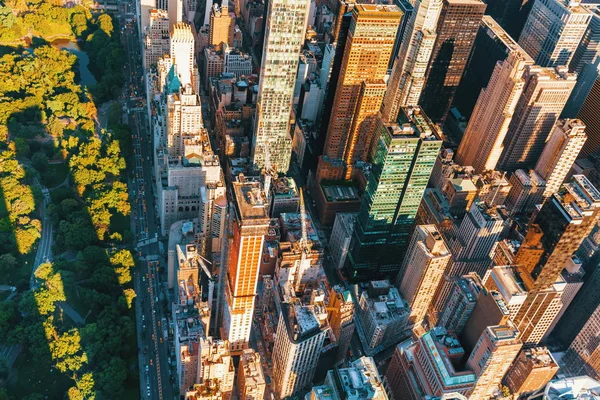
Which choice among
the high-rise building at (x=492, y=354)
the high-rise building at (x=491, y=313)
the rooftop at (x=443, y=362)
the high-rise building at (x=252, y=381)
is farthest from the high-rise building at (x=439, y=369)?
the high-rise building at (x=252, y=381)

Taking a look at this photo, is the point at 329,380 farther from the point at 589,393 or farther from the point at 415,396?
the point at 589,393

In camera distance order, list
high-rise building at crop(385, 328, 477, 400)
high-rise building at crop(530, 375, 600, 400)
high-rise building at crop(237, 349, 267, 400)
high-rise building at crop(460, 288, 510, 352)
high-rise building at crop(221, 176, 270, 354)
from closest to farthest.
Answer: high-rise building at crop(530, 375, 600, 400)
high-rise building at crop(221, 176, 270, 354)
high-rise building at crop(385, 328, 477, 400)
high-rise building at crop(460, 288, 510, 352)
high-rise building at crop(237, 349, 267, 400)

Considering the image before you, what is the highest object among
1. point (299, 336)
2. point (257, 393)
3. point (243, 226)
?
point (243, 226)

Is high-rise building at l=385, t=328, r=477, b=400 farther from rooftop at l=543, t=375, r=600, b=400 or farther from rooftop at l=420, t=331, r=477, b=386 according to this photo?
rooftop at l=543, t=375, r=600, b=400

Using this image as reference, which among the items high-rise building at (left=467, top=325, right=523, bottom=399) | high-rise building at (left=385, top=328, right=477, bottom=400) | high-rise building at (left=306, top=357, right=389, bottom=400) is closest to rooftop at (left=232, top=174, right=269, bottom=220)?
high-rise building at (left=306, top=357, right=389, bottom=400)

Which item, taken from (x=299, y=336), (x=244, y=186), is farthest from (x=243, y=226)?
(x=299, y=336)

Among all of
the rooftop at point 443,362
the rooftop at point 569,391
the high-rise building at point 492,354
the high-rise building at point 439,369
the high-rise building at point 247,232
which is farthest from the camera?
the high-rise building at point 439,369

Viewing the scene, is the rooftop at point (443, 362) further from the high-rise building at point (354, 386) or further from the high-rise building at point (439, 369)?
the high-rise building at point (354, 386)

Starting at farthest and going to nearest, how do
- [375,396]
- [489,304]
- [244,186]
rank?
[489,304]
[244,186]
[375,396]

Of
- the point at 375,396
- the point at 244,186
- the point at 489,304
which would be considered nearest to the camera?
the point at 375,396
